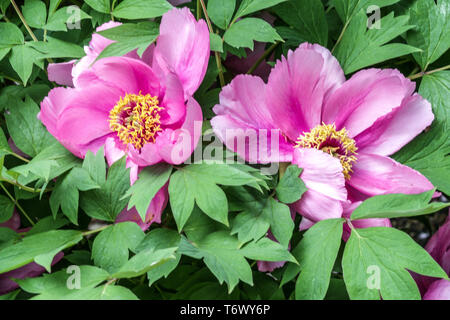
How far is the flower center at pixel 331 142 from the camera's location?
0.67 m

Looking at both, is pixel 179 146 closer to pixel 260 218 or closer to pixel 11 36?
pixel 260 218

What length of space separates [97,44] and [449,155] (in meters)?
0.43

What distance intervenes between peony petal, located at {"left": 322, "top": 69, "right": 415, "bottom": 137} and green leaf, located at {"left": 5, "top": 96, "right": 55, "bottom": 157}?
1.10 feet

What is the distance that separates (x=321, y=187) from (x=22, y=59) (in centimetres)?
38

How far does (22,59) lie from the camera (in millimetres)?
692

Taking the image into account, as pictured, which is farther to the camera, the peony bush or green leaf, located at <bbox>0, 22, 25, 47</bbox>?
green leaf, located at <bbox>0, 22, 25, 47</bbox>

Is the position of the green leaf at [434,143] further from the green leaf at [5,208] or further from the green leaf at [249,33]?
the green leaf at [5,208]

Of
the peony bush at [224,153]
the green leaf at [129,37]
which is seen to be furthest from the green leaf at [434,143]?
the green leaf at [129,37]

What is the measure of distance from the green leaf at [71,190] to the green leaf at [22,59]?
14 centimetres

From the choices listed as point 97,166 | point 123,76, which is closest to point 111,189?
point 97,166

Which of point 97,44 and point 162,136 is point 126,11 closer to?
point 97,44

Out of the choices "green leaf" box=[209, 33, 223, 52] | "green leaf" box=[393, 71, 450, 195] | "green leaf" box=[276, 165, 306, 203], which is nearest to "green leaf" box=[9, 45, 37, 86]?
"green leaf" box=[209, 33, 223, 52]

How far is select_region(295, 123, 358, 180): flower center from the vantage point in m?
0.67

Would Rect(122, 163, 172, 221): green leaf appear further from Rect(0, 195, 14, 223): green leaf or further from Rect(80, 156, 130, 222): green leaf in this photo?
Rect(0, 195, 14, 223): green leaf
